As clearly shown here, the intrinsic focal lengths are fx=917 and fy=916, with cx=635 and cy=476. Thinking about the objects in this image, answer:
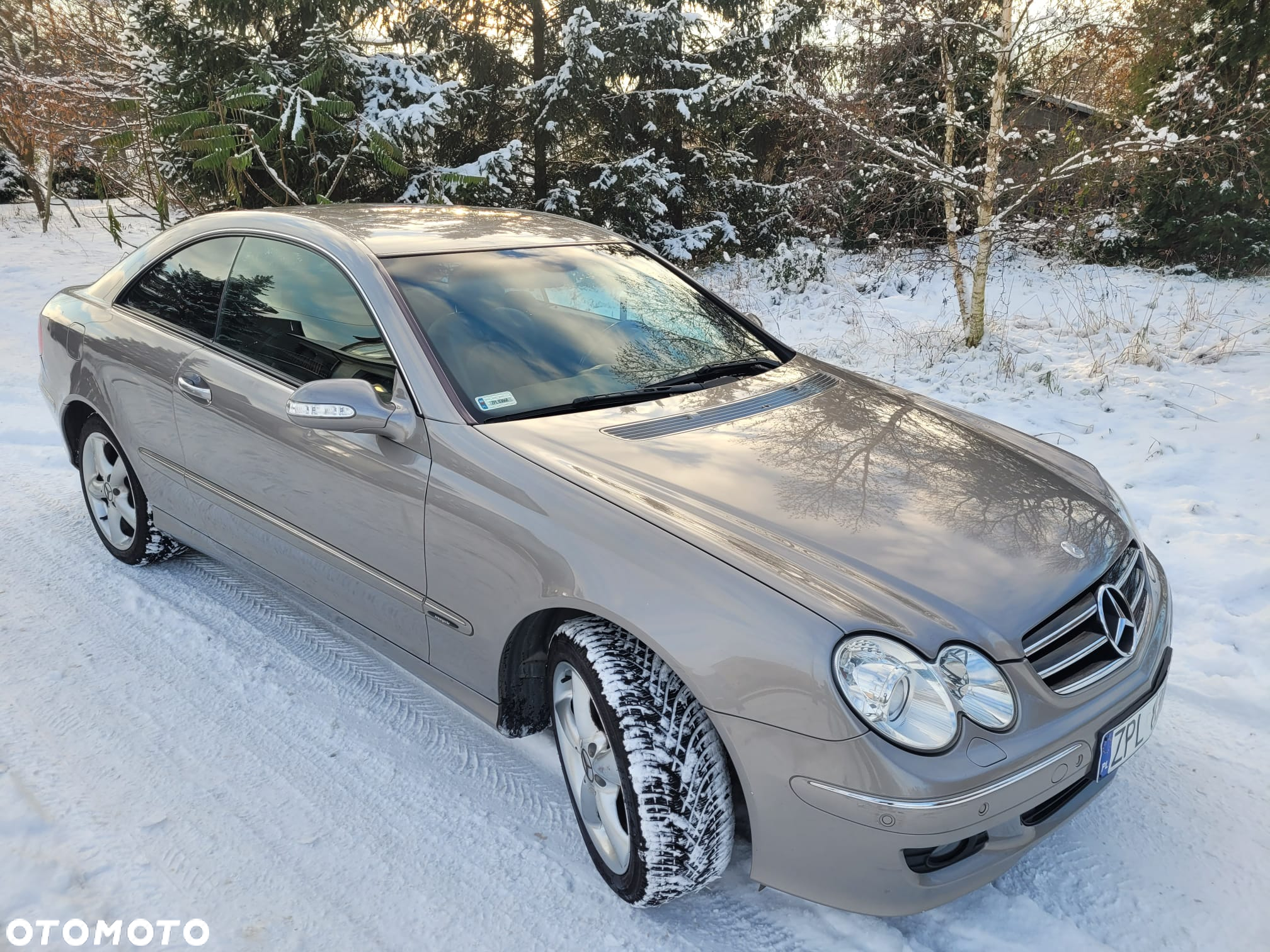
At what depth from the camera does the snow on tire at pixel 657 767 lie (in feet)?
6.70

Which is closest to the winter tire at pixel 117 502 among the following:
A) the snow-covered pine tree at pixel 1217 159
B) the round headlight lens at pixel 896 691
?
the round headlight lens at pixel 896 691

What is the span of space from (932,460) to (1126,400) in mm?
4044

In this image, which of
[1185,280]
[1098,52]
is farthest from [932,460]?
[1185,280]

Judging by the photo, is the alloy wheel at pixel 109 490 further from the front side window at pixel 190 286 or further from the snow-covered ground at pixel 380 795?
the front side window at pixel 190 286

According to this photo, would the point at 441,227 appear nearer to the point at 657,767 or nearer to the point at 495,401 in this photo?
the point at 495,401

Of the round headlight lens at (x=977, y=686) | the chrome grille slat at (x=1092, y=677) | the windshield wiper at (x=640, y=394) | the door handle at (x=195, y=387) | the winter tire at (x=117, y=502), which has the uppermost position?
the windshield wiper at (x=640, y=394)

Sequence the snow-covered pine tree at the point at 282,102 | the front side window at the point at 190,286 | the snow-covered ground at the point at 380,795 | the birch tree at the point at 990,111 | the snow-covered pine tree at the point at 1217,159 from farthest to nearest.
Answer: the snow-covered pine tree at the point at 282,102 < the snow-covered pine tree at the point at 1217,159 < the birch tree at the point at 990,111 < the front side window at the point at 190,286 < the snow-covered ground at the point at 380,795

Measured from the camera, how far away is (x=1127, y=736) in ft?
7.03

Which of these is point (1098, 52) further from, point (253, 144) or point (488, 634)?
point (253, 144)

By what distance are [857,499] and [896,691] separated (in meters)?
0.61

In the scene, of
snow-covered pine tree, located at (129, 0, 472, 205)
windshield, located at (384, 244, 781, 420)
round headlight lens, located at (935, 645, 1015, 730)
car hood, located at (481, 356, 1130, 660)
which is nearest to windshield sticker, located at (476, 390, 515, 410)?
windshield, located at (384, 244, 781, 420)

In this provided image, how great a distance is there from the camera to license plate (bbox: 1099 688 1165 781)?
2.08m

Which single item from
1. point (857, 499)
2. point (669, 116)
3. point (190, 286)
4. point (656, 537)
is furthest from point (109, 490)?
point (669, 116)

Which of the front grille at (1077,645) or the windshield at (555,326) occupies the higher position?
the windshield at (555,326)
